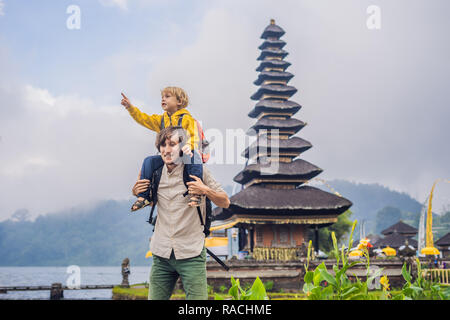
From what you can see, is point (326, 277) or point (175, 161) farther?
point (175, 161)

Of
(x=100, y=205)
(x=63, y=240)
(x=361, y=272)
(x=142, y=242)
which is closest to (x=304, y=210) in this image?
(x=361, y=272)

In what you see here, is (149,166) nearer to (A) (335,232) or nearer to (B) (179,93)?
(B) (179,93)

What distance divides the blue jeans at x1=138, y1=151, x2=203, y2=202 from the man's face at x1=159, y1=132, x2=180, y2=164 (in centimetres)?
9

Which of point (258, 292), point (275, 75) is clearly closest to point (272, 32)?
point (275, 75)

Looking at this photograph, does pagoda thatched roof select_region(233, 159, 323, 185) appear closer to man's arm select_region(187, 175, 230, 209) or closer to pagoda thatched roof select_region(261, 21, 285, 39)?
pagoda thatched roof select_region(261, 21, 285, 39)

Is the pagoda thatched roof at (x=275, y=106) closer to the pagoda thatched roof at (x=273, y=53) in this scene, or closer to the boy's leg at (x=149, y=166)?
the pagoda thatched roof at (x=273, y=53)

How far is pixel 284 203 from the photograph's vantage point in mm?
21047

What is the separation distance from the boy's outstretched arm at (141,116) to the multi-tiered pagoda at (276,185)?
16695mm

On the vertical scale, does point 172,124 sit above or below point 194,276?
above

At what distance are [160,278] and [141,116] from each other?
151 cm

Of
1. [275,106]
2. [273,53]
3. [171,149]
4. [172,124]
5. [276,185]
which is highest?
[273,53]

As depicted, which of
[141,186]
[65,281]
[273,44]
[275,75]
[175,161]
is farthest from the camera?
[65,281]
